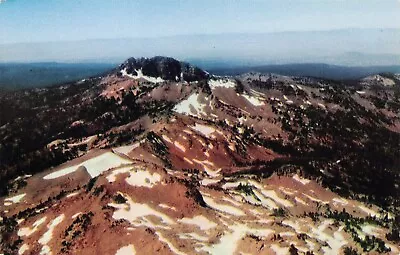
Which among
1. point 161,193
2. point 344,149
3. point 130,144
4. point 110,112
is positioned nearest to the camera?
point 161,193

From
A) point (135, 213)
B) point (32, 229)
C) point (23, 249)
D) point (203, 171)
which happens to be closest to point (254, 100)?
point (203, 171)

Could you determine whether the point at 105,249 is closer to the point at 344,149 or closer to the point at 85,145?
the point at 85,145

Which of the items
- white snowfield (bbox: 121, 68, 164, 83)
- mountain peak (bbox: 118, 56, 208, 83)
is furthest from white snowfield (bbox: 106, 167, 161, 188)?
mountain peak (bbox: 118, 56, 208, 83)

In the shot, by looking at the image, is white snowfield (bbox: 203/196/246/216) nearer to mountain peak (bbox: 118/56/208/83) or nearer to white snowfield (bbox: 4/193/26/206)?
white snowfield (bbox: 4/193/26/206)

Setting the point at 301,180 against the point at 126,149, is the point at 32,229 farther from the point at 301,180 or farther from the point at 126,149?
the point at 301,180

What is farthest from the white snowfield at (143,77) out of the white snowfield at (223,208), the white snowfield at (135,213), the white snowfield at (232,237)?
the white snowfield at (232,237)

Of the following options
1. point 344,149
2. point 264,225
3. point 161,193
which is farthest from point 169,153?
point 344,149
